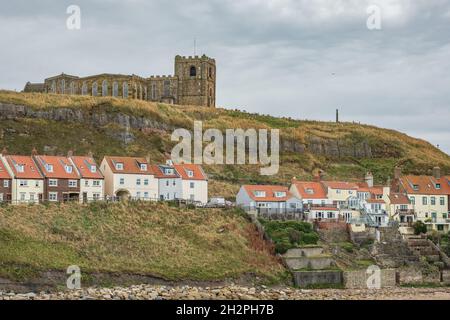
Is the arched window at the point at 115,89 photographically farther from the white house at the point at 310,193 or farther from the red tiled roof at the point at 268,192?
the red tiled roof at the point at 268,192

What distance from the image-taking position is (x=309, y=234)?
77.9 meters

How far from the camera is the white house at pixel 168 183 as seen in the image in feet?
278

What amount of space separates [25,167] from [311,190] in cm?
2867

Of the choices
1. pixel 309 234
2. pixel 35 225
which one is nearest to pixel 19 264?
pixel 35 225

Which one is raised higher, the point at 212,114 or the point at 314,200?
the point at 212,114

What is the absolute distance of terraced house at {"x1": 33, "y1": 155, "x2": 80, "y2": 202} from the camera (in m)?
77.3

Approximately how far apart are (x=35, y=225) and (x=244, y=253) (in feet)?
56.8

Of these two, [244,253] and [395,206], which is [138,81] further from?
[244,253]

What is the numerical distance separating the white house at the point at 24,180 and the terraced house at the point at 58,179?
59 cm

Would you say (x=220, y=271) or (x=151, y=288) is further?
(x=220, y=271)

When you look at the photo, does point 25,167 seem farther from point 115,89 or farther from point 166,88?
point 166,88

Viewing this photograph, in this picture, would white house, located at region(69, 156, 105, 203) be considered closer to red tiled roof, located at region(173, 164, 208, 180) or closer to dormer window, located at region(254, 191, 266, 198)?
red tiled roof, located at region(173, 164, 208, 180)

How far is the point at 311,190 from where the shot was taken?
88250 mm

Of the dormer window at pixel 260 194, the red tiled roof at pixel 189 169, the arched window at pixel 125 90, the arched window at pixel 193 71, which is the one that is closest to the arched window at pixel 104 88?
the arched window at pixel 125 90
